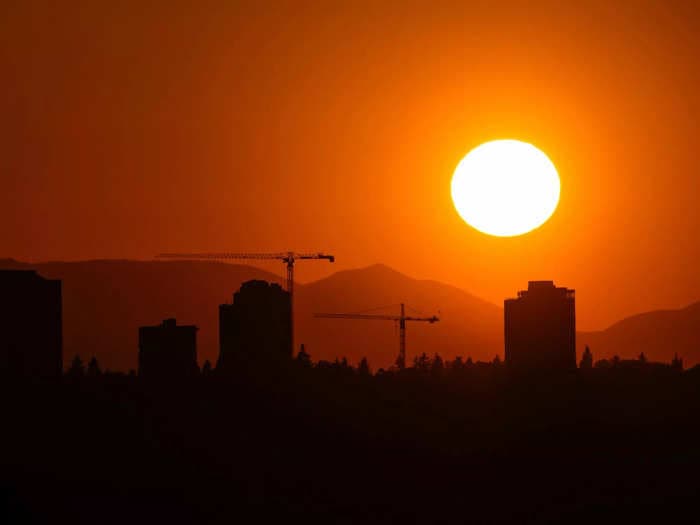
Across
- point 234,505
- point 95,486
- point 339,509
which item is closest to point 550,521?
point 339,509

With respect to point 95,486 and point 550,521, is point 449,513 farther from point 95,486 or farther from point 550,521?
point 95,486

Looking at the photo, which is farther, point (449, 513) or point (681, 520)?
point (449, 513)

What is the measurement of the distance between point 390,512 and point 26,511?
46.6 m

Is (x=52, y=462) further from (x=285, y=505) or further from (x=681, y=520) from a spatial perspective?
(x=681, y=520)

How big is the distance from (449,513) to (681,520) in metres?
30.2

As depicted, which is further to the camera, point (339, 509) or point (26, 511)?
point (339, 509)

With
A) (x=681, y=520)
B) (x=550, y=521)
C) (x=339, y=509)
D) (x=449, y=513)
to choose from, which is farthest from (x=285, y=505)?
(x=681, y=520)

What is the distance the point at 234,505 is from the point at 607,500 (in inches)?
1882

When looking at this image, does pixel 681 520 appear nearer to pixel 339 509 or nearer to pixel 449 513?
pixel 449 513

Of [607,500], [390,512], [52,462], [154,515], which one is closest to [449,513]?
[390,512]

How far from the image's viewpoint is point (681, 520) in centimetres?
18150

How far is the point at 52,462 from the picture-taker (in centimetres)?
19812

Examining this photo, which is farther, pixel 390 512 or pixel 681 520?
pixel 390 512

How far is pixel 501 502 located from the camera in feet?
655
